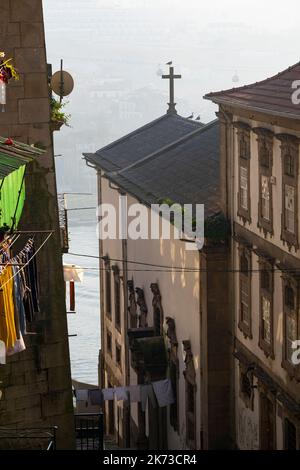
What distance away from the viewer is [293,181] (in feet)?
119

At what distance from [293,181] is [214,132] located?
66.7 feet

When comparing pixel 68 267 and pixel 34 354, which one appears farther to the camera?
pixel 68 267

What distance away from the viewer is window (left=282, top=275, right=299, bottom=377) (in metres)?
36.1

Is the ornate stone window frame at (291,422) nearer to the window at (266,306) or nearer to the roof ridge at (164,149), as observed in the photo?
the window at (266,306)

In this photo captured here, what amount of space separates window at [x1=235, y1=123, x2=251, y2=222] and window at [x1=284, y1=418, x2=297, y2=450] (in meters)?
6.33

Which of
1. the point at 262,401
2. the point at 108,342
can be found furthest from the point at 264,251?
the point at 108,342

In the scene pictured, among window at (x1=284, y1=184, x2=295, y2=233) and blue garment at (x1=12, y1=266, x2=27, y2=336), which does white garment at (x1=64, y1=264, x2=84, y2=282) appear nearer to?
window at (x1=284, y1=184, x2=295, y2=233)

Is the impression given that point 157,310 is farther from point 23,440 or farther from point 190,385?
point 23,440

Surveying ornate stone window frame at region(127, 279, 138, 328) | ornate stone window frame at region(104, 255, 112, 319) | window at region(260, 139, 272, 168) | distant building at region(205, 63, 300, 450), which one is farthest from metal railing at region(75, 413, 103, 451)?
ornate stone window frame at region(104, 255, 112, 319)

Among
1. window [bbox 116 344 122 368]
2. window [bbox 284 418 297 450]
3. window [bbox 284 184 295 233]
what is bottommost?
window [bbox 116 344 122 368]

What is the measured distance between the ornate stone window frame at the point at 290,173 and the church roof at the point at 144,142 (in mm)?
24124
